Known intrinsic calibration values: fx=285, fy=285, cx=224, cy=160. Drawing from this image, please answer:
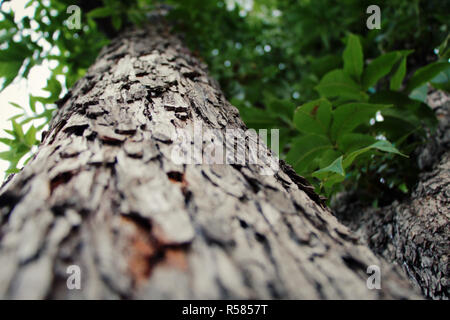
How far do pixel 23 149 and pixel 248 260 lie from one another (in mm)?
1231

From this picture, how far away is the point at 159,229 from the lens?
38 cm

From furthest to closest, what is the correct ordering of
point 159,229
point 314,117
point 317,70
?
point 317,70 < point 314,117 < point 159,229

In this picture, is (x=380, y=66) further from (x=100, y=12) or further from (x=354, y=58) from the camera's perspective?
(x=100, y=12)

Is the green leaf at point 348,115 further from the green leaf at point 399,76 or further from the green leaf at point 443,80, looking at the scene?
the green leaf at point 443,80

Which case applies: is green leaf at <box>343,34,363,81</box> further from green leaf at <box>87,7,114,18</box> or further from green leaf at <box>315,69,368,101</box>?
green leaf at <box>87,7,114,18</box>

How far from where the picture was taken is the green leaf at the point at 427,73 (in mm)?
1159

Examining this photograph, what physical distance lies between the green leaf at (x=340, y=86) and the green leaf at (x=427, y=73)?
0.63ft

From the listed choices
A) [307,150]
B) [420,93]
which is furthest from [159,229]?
[420,93]

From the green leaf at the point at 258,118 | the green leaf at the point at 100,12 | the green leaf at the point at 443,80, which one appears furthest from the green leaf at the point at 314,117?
the green leaf at the point at 100,12

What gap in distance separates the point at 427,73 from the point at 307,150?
2.09 ft

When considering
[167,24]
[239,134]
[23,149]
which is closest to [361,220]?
[239,134]

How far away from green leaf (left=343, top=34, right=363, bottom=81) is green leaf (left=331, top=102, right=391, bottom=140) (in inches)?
13.1
